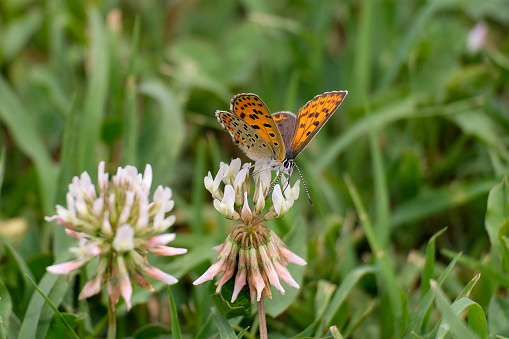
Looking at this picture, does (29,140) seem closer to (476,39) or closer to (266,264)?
(266,264)

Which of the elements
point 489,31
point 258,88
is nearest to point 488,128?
point 489,31

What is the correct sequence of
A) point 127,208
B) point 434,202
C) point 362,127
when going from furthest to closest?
1. point 362,127
2. point 434,202
3. point 127,208

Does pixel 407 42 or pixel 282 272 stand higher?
pixel 407 42

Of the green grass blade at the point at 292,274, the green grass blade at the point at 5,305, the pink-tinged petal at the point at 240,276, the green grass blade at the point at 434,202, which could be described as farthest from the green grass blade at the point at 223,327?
the green grass blade at the point at 434,202

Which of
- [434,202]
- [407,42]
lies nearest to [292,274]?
[434,202]

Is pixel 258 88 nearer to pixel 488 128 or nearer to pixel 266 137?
pixel 488 128

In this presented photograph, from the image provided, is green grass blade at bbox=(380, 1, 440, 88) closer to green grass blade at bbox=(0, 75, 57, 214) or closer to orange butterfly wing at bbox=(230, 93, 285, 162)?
orange butterfly wing at bbox=(230, 93, 285, 162)
